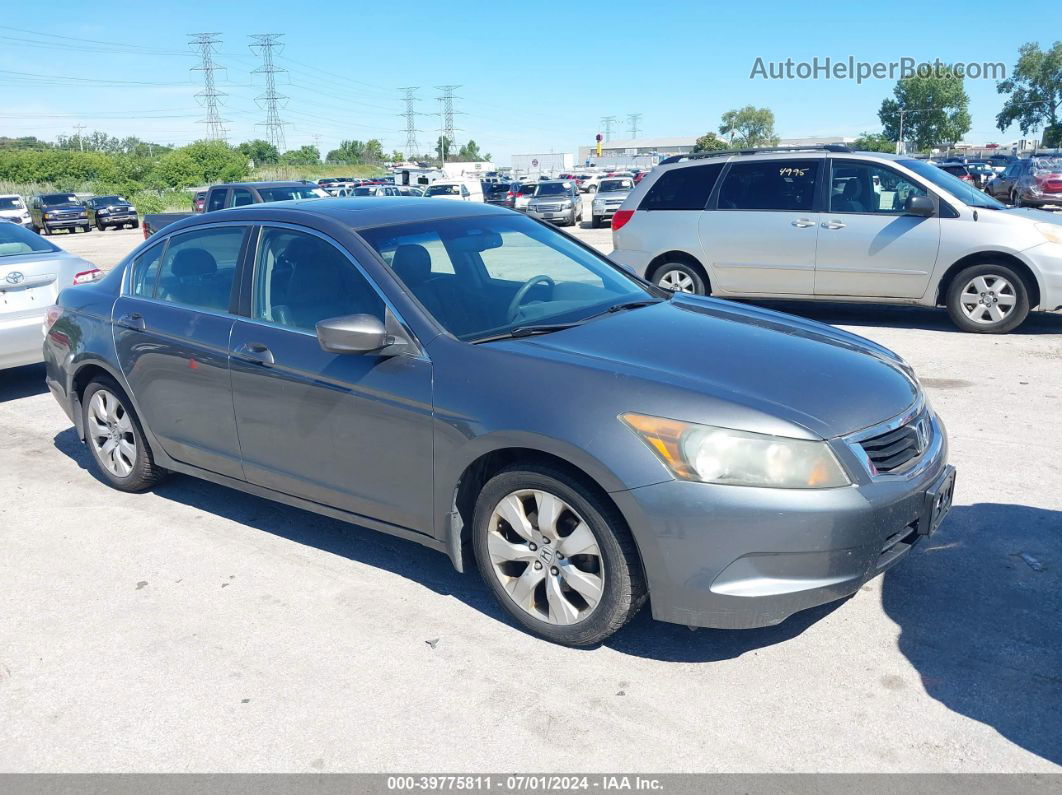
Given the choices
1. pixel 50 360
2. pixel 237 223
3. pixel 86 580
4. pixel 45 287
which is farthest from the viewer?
pixel 45 287

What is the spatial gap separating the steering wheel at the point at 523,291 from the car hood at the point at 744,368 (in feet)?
1.07

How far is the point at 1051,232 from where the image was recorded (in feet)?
28.7

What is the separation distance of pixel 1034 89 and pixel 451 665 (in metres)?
140

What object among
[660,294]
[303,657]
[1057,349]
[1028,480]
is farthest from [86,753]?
[1057,349]

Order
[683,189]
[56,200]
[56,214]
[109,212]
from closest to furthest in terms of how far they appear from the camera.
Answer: [683,189] → [56,214] → [56,200] → [109,212]

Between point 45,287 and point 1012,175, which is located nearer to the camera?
point 45,287

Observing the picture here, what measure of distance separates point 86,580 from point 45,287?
4.37 m

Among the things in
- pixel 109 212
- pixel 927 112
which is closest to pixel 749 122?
pixel 927 112

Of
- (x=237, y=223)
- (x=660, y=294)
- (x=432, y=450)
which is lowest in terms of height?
(x=432, y=450)

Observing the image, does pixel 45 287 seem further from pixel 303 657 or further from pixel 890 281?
pixel 890 281

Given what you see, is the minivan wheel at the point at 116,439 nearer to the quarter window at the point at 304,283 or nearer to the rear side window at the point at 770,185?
the quarter window at the point at 304,283

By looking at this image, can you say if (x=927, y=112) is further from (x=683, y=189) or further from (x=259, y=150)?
(x=683, y=189)

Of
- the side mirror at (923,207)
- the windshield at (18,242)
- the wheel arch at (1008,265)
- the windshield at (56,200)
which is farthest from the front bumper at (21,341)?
the windshield at (56,200)

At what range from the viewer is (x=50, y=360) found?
231 inches
